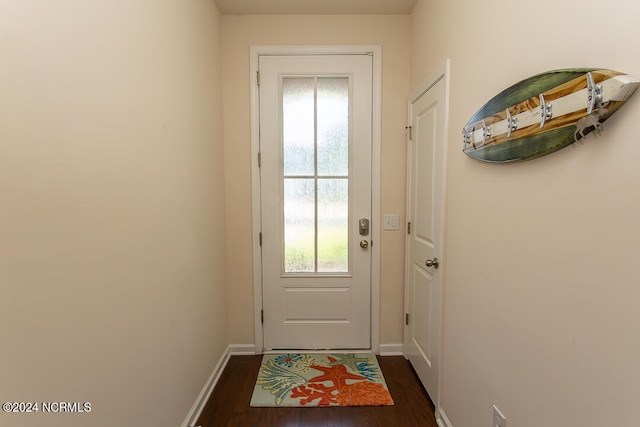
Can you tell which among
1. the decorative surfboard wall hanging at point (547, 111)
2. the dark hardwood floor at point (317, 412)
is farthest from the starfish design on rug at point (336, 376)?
the decorative surfboard wall hanging at point (547, 111)

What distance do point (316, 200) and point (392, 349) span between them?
4.55ft

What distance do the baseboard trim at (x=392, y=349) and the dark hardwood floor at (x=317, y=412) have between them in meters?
0.33

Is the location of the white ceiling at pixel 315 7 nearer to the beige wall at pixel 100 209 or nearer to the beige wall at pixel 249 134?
the beige wall at pixel 249 134

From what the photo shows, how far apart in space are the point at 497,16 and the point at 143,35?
4.82ft

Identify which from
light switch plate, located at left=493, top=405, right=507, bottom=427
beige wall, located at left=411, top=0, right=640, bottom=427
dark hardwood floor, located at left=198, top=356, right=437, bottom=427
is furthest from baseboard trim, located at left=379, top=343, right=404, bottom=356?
light switch plate, located at left=493, top=405, right=507, bottom=427

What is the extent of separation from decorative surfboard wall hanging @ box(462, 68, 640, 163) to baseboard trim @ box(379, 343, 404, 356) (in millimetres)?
1747

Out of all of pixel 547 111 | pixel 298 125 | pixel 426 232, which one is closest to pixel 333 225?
pixel 426 232

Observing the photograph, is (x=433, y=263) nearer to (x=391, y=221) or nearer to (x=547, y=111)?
(x=391, y=221)

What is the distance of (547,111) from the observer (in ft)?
2.79

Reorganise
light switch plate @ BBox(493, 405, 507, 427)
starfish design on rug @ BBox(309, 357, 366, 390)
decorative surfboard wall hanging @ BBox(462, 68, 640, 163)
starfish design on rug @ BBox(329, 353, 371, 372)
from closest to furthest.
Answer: decorative surfboard wall hanging @ BBox(462, 68, 640, 163)
light switch plate @ BBox(493, 405, 507, 427)
starfish design on rug @ BBox(309, 357, 366, 390)
starfish design on rug @ BBox(329, 353, 371, 372)

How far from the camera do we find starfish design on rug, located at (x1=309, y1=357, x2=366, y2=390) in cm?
200

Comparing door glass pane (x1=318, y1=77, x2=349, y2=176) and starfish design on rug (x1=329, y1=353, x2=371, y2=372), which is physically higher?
door glass pane (x1=318, y1=77, x2=349, y2=176)

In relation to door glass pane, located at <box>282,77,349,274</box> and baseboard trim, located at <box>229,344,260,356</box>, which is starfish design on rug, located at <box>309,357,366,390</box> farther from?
door glass pane, located at <box>282,77,349,274</box>

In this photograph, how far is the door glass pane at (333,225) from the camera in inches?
91.4
